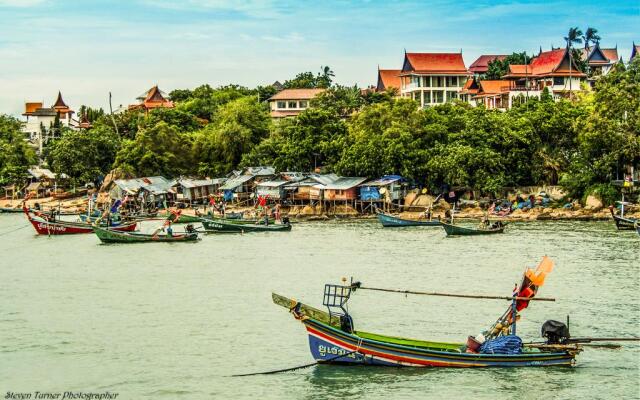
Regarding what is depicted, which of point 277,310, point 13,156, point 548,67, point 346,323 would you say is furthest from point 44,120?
point 346,323

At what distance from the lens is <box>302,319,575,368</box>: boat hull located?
16.1 metres

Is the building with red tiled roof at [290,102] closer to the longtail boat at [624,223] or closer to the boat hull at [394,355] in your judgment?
the longtail boat at [624,223]

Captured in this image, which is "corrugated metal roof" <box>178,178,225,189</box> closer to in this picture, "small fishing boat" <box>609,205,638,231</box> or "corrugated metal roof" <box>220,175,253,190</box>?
"corrugated metal roof" <box>220,175,253,190</box>

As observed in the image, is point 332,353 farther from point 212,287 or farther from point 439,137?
point 439,137

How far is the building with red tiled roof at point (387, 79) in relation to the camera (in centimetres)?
7211

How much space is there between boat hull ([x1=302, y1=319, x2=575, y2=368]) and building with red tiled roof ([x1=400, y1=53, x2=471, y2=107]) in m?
47.3

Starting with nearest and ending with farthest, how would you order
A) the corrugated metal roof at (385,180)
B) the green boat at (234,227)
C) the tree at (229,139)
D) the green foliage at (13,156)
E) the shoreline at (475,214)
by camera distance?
the green boat at (234,227), the shoreline at (475,214), the corrugated metal roof at (385,180), the tree at (229,139), the green foliage at (13,156)

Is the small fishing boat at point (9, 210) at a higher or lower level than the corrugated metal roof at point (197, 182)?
lower

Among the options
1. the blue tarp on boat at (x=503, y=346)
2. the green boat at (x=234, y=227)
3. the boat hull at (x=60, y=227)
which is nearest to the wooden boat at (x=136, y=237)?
the green boat at (x=234, y=227)

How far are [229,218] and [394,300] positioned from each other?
70.2 feet

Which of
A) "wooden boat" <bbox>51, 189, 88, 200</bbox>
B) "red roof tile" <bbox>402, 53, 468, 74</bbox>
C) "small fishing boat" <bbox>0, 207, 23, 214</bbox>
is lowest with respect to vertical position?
"small fishing boat" <bbox>0, 207, 23, 214</bbox>

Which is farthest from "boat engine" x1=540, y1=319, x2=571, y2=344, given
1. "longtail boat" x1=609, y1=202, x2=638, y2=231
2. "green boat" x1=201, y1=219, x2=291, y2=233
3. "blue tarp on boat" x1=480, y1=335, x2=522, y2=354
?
"green boat" x1=201, y1=219, x2=291, y2=233

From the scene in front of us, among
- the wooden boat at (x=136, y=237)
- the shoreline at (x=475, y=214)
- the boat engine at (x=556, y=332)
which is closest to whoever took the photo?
the boat engine at (x=556, y=332)

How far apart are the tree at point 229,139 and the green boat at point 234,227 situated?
14.9 metres
